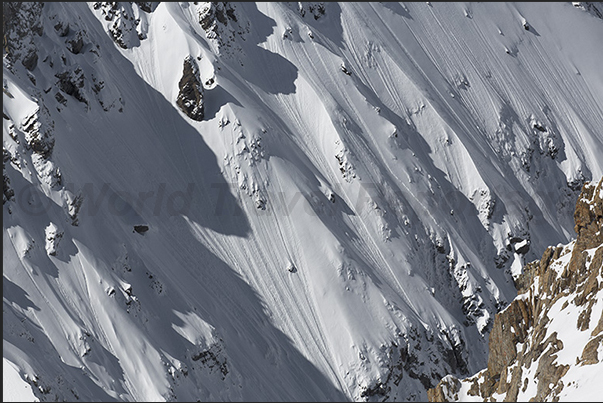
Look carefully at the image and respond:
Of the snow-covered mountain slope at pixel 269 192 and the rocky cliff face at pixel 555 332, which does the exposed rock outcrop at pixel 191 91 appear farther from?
the rocky cliff face at pixel 555 332

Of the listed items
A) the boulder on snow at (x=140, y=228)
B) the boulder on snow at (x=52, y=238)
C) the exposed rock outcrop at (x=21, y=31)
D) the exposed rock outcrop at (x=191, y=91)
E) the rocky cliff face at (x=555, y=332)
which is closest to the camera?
the rocky cliff face at (x=555, y=332)

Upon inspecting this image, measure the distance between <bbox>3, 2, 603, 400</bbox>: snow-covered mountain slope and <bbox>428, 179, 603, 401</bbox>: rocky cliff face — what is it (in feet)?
90.4

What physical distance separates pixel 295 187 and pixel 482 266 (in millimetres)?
19470

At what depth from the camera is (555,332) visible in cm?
3262

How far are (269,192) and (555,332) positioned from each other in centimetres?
4060

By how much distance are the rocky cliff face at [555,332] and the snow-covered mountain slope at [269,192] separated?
27559 mm

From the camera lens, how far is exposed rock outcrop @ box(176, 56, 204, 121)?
72.4 meters

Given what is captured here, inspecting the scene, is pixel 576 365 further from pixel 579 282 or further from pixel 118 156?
pixel 118 156

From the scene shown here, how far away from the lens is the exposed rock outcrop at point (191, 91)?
72.4 metres

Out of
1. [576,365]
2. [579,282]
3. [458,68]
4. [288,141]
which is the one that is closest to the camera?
[576,365]

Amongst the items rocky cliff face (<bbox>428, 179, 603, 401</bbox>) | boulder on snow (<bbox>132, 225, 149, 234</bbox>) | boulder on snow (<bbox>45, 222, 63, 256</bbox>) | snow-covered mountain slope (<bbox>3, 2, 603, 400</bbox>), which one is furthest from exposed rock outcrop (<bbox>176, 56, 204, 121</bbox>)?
rocky cliff face (<bbox>428, 179, 603, 401</bbox>)

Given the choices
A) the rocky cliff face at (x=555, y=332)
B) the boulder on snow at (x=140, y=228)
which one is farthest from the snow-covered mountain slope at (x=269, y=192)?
the rocky cliff face at (x=555, y=332)

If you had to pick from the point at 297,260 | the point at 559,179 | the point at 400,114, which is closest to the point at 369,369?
the point at 297,260

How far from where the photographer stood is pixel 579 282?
111ft
